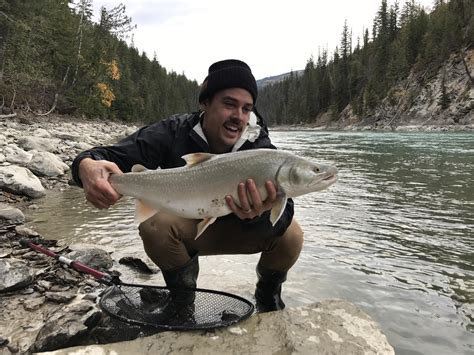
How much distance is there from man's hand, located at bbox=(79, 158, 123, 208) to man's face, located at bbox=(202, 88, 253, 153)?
0.88 meters

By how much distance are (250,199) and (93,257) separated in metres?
2.32

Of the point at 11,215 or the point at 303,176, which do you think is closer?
the point at 303,176

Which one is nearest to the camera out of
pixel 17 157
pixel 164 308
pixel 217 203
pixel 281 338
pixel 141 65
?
pixel 281 338

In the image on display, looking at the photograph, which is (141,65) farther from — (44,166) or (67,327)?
(67,327)

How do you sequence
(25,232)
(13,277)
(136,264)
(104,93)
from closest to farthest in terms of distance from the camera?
1. (13,277)
2. (136,264)
3. (25,232)
4. (104,93)

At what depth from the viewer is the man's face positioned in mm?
3230

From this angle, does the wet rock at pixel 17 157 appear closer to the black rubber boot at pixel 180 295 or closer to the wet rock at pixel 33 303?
the wet rock at pixel 33 303

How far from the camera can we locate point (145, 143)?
332 centimetres

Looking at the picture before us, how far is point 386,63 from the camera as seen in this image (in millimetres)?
74875

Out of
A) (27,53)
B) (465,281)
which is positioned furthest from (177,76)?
(465,281)

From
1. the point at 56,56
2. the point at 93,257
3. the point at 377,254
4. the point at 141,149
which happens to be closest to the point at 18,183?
the point at 93,257

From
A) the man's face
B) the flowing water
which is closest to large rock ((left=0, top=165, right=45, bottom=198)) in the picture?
the flowing water

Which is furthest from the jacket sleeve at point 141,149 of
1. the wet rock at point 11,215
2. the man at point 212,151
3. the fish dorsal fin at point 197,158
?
the wet rock at point 11,215

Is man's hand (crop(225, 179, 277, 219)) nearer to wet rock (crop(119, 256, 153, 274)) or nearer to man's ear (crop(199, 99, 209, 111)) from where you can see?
man's ear (crop(199, 99, 209, 111))
